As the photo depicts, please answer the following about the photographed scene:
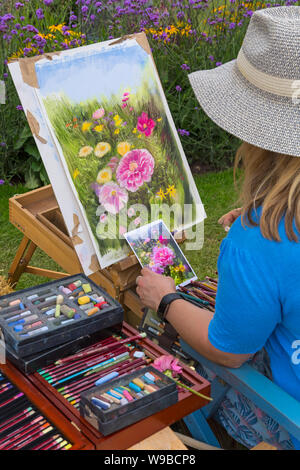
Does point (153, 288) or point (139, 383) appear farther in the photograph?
point (153, 288)

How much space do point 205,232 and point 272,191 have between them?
2.65 meters

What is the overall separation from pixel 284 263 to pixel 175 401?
0.45 m

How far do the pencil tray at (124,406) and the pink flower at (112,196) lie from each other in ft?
2.87

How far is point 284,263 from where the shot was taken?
1.39 meters

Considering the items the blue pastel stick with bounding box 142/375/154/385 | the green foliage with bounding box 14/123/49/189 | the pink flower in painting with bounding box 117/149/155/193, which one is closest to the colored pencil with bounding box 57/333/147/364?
the blue pastel stick with bounding box 142/375/154/385

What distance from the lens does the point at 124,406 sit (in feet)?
4.44

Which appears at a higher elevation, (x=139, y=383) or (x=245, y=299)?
(x=245, y=299)

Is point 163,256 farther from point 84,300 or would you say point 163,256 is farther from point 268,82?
point 268,82

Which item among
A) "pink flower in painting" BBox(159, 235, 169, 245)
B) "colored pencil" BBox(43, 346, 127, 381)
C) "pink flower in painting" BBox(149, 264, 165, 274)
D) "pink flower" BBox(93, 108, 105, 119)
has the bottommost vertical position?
"pink flower in painting" BBox(149, 264, 165, 274)

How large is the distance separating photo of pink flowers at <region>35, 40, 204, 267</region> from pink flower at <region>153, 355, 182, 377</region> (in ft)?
2.10

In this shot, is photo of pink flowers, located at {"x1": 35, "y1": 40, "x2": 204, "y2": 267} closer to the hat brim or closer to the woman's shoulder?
the hat brim

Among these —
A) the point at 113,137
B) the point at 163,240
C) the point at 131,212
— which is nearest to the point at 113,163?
the point at 113,137

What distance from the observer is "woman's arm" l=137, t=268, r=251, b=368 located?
1.61 m
